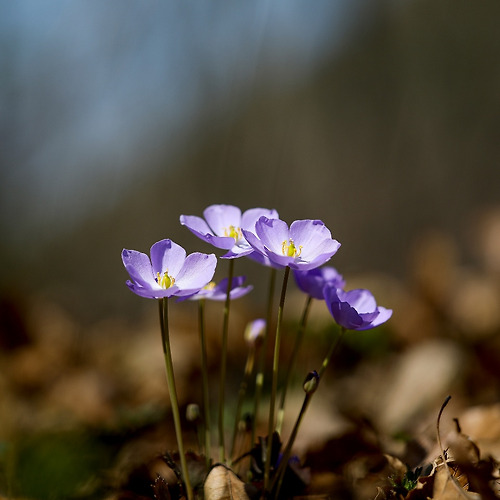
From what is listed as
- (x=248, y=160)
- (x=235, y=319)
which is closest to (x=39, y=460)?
(x=235, y=319)

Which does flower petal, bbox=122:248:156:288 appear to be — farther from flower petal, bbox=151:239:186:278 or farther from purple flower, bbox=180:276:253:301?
purple flower, bbox=180:276:253:301

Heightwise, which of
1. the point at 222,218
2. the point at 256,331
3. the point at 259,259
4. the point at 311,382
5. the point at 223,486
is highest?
the point at 222,218

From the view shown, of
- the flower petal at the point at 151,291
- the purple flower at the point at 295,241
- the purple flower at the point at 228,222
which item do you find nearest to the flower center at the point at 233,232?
the purple flower at the point at 228,222

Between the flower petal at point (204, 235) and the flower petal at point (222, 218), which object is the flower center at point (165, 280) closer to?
the flower petal at point (204, 235)

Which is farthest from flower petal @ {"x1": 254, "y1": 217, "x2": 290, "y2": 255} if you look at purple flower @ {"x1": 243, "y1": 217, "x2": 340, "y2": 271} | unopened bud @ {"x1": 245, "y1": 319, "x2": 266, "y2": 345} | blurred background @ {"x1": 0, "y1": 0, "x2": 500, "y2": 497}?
blurred background @ {"x1": 0, "y1": 0, "x2": 500, "y2": 497}

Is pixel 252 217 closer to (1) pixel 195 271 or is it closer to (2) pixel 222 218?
(2) pixel 222 218

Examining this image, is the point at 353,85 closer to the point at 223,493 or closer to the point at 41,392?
the point at 41,392

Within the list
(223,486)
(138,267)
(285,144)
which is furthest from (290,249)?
(285,144)
